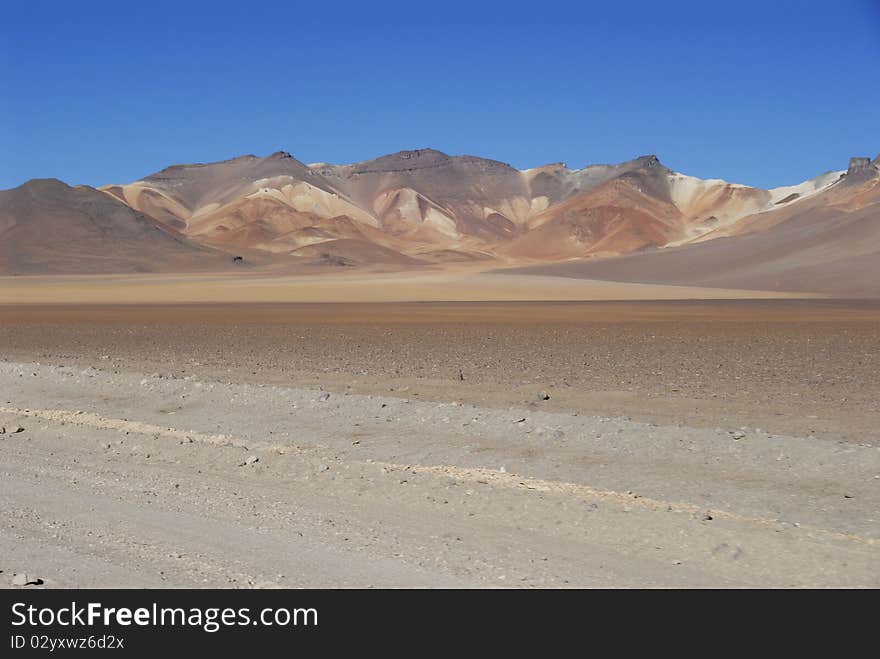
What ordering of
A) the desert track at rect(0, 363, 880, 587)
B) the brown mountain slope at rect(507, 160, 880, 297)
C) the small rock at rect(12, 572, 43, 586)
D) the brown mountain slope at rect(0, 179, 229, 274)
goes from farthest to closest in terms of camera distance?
1. the brown mountain slope at rect(0, 179, 229, 274)
2. the brown mountain slope at rect(507, 160, 880, 297)
3. the desert track at rect(0, 363, 880, 587)
4. the small rock at rect(12, 572, 43, 586)

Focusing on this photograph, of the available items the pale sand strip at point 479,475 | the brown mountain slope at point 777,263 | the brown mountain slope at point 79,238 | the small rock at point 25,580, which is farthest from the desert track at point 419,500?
the brown mountain slope at point 79,238

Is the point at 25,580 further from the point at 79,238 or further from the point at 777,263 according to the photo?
the point at 79,238

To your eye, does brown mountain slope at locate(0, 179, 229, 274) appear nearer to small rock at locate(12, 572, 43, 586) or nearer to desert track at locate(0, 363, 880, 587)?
desert track at locate(0, 363, 880, 587)

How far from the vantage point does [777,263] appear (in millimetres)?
106062

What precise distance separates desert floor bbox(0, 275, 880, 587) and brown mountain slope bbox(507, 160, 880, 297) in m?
62.6

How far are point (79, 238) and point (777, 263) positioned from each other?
109744 millimetres

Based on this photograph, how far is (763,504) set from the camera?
8.71 meters

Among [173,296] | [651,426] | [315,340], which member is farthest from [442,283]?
[651,426]

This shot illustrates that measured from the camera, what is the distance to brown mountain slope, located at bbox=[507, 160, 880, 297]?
89125 millimetres

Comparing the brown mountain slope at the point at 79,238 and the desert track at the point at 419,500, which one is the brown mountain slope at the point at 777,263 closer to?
→ the brown mountain slope at the point at 79,238

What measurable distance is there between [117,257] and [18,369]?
146597 mm

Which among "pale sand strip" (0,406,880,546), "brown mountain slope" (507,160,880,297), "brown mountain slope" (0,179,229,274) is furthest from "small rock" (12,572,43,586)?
"brown mountain slope" (0,179,229,274)

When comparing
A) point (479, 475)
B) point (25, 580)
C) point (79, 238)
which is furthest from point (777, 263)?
point (79, 238)
